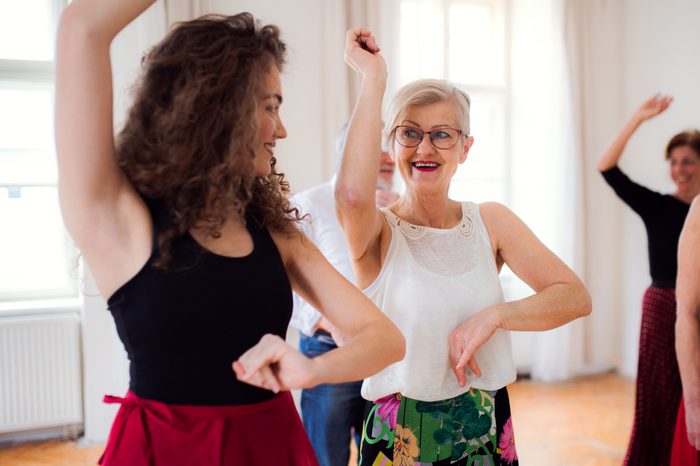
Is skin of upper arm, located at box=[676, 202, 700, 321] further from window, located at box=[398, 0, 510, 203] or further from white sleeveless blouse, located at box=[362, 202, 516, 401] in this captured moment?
window, located at box=[398, 0, 510, 203]

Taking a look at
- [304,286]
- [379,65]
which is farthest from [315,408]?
[379,65]

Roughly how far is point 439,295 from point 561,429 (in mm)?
3302

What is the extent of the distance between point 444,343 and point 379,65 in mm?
600

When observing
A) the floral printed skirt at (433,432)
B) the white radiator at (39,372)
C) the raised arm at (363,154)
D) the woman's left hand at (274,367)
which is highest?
the raised arm at (363,154)

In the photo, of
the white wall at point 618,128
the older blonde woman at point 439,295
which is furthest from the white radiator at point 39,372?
the white wall at point 618,128

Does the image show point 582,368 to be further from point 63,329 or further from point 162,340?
point 162,340

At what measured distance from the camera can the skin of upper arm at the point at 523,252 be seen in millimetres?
1403

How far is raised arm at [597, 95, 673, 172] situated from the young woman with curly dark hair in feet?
8.59

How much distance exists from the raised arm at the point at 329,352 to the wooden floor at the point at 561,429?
2957 millimetres

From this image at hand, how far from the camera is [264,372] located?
85 cm

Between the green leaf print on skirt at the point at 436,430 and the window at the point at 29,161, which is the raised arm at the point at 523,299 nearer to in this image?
the green leaf print on skirt at the point at 436,430

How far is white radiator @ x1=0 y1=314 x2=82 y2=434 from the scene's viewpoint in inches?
151

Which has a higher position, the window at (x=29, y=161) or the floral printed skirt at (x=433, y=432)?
the window at (x=29, y=161)

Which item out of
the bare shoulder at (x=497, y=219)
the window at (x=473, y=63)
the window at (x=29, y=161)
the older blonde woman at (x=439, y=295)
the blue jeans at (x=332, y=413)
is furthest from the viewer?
the window at (x=473, y=63)
